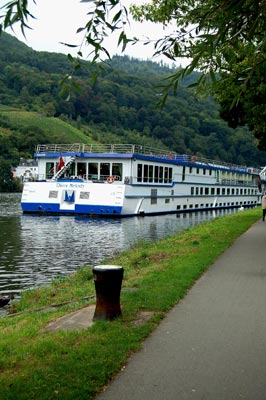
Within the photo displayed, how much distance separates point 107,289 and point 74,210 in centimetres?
3375

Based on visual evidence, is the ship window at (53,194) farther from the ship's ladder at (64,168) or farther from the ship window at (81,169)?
the ship window at (81,169)

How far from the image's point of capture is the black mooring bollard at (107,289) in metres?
7.21

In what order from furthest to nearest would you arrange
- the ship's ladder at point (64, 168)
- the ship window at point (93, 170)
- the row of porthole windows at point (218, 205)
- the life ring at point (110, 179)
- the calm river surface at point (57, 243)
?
1. the row of porthole windows at point (218, 205)
2. the ship window at point (93, 170)
3. the ship's ladder at point (64, 168)
4. the life ring at point (110, 179)
5. the calm river surface at point (57, 243)

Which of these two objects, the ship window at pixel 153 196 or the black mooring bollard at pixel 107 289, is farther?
the ship window at pixel 153 196

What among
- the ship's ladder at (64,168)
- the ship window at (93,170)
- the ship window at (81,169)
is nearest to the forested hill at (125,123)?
the ship window at (81,169)

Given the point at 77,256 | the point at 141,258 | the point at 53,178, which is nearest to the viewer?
the point at 141,258

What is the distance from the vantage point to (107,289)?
7344 millimetres

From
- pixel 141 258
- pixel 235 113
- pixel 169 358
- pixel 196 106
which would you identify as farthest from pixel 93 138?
pixel 169 358

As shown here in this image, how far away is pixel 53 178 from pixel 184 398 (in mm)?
39321

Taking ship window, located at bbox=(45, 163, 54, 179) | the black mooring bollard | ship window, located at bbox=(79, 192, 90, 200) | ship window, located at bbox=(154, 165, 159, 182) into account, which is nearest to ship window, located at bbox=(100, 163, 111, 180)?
ship window, located at bbox=(79, 192, 90, 200)

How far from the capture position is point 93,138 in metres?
166

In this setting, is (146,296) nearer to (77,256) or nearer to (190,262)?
(190,262)

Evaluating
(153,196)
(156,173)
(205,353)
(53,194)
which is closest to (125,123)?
(156,173)

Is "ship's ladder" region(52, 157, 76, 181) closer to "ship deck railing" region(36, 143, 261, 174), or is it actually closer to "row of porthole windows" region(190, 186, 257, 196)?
"ship deck railing" region(36, 143, 261, 174)
